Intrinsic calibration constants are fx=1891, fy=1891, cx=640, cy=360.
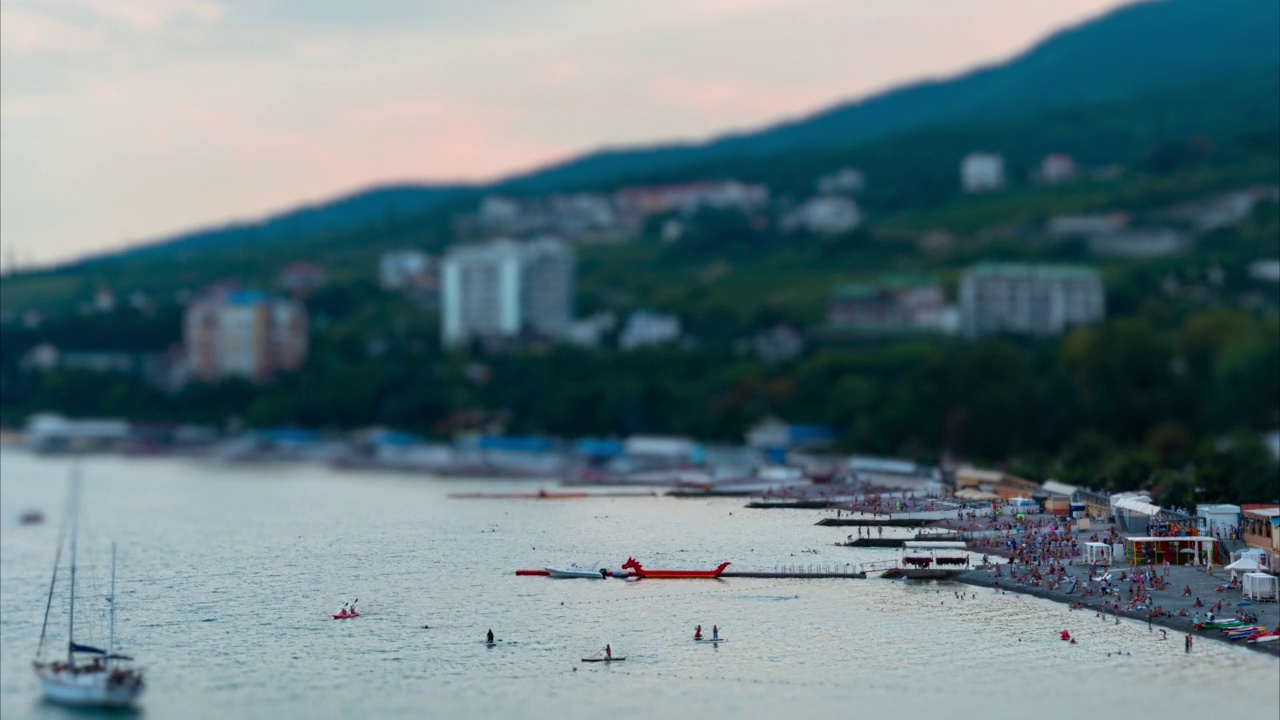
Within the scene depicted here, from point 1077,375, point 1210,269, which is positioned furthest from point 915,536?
point 1210,269

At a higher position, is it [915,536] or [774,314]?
[774,314]

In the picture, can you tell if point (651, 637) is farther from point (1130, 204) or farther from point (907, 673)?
point (1130, 204)

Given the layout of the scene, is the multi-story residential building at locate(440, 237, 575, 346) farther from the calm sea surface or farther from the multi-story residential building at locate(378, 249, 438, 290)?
the calm sea surface

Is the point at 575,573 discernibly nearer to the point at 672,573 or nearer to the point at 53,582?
the point at 672,573

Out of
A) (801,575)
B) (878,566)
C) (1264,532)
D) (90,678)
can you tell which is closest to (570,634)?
(801,575)

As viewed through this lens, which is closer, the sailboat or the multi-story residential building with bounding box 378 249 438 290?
the sailboat

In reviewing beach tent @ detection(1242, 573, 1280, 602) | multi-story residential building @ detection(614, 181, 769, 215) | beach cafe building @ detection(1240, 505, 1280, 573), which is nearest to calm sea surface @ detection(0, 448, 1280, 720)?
beach tent @ detection(1242, 573, 1280, 602)
